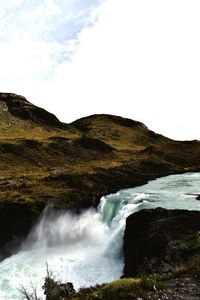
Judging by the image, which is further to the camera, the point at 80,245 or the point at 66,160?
the point at 66,160

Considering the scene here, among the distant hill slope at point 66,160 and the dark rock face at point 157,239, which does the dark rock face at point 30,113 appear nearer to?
the distant hill slope at point 66,160

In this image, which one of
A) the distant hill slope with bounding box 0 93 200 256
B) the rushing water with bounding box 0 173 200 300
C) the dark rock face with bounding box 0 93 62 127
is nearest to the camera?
the rushing water with bounding box 0 173 200 300

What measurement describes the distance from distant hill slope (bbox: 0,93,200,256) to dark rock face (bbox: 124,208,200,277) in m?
16.3

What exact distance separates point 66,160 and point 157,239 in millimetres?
75542

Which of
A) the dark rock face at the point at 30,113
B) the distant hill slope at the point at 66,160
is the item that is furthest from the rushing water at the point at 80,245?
the dark rock face at the point at 30,113

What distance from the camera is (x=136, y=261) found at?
32219mm

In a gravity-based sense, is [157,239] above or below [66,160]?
below

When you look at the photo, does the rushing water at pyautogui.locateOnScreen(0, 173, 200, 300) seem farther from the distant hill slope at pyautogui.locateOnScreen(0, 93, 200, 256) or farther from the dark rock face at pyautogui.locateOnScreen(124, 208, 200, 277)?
the dark rock face at pyautogui.locateOnScreen(124, 208, 200, 277)

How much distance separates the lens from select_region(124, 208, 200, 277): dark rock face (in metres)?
28.2

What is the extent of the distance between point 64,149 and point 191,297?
327 feet

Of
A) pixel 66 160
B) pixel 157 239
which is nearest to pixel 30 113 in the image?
pixel 66 160

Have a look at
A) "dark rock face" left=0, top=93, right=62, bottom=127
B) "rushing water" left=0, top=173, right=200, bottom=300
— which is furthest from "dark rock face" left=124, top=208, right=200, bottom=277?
"dark rock face" left=0, top=93, right=62, bottom=127

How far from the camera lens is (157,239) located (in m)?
33.3

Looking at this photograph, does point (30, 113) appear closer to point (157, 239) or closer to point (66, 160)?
point (66, 160)
